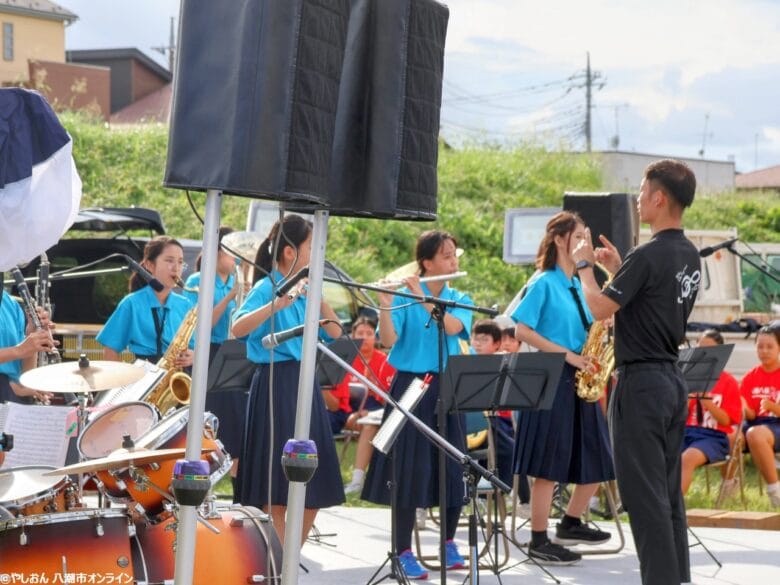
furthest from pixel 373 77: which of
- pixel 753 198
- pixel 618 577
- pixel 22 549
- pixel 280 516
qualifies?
pixel 753 198

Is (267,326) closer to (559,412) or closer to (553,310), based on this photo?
(553,310)

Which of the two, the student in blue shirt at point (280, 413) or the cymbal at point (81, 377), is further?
the student in blue shirt at point (280, 413)


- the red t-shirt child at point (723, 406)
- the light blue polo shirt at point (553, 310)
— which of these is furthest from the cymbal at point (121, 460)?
the red t-shirt child at point (723, 406)

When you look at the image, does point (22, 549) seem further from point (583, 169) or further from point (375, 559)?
point (583, 169)

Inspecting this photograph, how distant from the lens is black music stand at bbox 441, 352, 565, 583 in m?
6.21

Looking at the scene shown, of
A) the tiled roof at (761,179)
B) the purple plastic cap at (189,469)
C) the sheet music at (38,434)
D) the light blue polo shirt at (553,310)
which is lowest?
the sheet music at (38,434)

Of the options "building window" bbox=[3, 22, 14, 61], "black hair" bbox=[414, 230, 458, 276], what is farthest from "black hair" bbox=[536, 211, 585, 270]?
"building window" bbox=[3, 22, 14, 61]

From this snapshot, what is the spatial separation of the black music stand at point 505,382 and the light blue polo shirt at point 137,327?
2.15m

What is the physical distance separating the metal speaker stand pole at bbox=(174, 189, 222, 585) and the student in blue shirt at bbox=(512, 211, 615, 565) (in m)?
3.49

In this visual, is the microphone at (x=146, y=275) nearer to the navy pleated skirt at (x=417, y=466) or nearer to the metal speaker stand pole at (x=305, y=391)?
the navy pleated skirt at (x=417, y=466)

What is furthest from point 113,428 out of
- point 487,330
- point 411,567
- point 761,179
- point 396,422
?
point 761,179

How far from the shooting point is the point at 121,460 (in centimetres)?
446

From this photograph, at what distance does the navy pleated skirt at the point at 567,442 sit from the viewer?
6742 mm

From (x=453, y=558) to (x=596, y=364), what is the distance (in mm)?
1309
